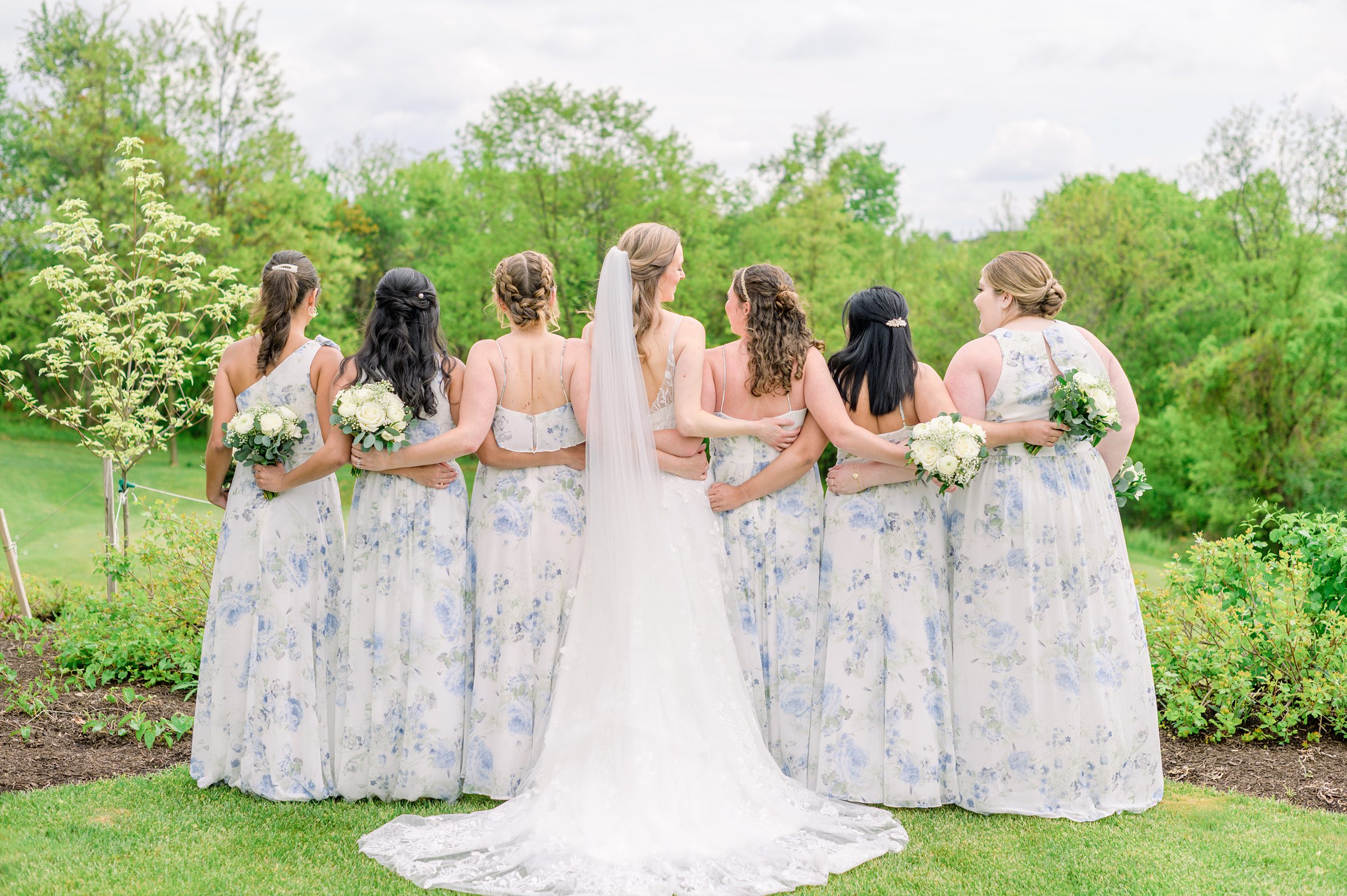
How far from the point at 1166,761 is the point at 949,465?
8.52 ft

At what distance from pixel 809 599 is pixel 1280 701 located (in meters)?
3.25

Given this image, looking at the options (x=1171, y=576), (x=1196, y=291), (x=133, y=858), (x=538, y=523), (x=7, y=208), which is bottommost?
(x=133, y=858)

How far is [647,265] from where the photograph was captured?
15.3ft

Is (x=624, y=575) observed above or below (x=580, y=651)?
above

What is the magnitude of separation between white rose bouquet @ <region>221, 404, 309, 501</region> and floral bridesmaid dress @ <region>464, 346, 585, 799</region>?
956 millimetres

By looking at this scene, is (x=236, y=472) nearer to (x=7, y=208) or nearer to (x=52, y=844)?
(x=52, y=844)

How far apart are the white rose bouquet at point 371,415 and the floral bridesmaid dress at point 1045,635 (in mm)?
2709

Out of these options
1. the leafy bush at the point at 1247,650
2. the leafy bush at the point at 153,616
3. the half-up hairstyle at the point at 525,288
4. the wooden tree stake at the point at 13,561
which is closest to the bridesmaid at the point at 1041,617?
the leafy bush at the point at 1247,650

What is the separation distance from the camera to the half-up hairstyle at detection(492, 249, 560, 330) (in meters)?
4.68

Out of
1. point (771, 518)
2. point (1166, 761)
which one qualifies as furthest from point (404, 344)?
point (1166, 761)

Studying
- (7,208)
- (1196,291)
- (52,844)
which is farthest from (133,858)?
(1196,291)

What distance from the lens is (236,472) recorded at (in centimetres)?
513

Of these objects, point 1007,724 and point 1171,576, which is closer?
point 1007,724

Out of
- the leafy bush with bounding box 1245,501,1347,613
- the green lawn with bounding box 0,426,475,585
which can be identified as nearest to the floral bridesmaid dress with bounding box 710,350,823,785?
the leafy bush with bounding box 1245,501,1347,613
